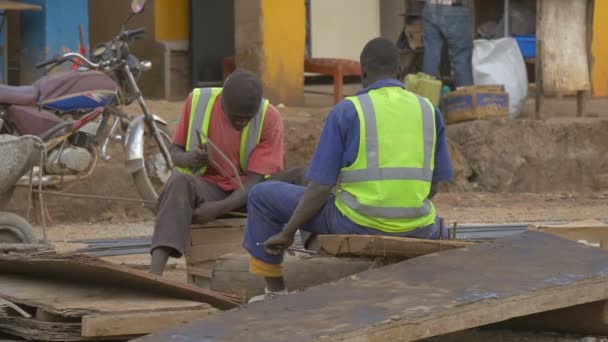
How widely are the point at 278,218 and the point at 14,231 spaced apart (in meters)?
2.68

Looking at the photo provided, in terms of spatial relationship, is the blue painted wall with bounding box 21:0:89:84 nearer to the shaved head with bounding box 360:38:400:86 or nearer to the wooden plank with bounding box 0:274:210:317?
the wooden plank with bounding box 0:274:210:317

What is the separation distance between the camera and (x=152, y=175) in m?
11.0

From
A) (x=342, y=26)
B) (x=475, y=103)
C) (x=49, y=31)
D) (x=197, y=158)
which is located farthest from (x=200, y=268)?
(x=342, y=26)

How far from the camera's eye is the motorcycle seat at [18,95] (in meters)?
9.76

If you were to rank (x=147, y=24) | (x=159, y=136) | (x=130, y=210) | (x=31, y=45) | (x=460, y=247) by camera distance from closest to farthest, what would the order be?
(x=460, y=247) → (x=159, y=136) → (x=130, y=210) → (x=31, y=45) → (x=147, y=24)

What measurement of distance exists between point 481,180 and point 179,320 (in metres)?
8.86

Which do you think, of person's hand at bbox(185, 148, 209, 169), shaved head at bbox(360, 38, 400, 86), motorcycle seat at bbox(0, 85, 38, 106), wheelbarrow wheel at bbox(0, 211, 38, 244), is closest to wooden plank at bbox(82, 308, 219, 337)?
shaved head at bbox(360, 38, 400, 86)

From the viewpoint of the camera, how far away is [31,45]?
13.9 metres

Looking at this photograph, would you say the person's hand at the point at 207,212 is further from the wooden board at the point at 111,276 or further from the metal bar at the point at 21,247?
the wooden board at the point at 111,276

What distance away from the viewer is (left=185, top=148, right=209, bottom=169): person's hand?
768 centimetres

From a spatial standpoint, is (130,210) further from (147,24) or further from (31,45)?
(147,24)

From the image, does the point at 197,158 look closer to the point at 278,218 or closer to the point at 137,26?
the point at 278,218

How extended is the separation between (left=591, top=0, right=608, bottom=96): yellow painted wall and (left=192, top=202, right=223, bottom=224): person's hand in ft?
32.0

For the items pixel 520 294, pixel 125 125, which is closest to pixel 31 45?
pixel 125 125
